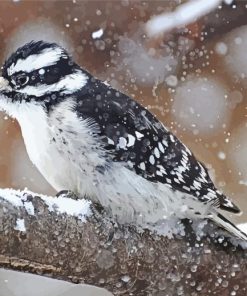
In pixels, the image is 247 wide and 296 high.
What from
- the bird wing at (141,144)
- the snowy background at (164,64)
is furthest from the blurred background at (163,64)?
the bird wing at (141,144)

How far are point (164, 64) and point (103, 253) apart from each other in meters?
1.33

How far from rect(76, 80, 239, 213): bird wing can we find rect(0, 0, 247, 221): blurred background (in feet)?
2.91

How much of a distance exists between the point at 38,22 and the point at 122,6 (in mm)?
261

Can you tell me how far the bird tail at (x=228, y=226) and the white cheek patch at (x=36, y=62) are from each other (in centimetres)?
37

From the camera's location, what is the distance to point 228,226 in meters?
1.40

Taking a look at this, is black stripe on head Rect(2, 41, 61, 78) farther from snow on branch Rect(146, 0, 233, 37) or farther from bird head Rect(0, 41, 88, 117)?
snow on branch Rect(146, 0, 233, 37)

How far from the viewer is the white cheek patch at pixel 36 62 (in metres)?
1.38

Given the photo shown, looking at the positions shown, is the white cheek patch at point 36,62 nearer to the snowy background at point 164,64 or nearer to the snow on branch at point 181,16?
the snowy background at point 164,64

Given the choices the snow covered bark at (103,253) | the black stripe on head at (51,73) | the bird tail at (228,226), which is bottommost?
the snow covered bark at (103,253)

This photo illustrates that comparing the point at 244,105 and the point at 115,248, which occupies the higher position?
the point at 244,105

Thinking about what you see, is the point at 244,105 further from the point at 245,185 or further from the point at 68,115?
the point at 68,115

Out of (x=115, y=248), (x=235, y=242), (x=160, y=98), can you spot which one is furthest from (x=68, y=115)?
(x=160, y=98)

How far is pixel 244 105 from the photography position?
2496 mm

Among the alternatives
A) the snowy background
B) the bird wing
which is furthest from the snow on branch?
the bird wing
